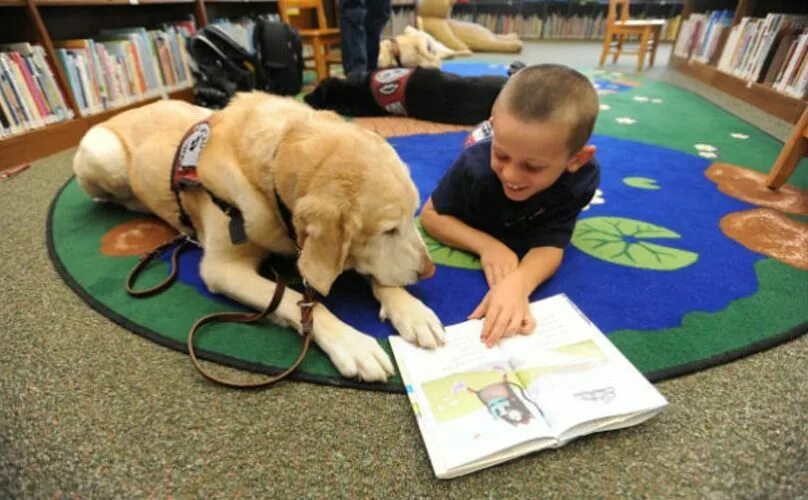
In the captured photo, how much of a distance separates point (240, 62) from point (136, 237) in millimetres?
2564

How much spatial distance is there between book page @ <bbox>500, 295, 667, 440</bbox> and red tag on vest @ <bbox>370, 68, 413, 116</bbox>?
2579 mm

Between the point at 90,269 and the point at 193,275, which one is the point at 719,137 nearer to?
the point at 193,275

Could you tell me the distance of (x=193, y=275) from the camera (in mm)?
1501

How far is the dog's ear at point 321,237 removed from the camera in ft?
3.28

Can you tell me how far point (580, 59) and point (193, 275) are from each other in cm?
656

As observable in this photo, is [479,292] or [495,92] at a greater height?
[495,92]

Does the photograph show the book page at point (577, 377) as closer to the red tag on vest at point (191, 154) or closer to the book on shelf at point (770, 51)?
the red tag on vest at point (191, 154)

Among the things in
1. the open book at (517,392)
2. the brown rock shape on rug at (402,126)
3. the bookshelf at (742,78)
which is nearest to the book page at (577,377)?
the open book at (517,392)

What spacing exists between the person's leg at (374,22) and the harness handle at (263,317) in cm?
355

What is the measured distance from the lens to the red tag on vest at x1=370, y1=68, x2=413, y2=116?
10.9 feet

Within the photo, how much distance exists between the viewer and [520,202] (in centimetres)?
145

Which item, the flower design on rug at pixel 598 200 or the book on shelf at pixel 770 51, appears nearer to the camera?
the flower design on rug at pixel 598 200

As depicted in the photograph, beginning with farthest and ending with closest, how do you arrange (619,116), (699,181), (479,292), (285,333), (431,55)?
(431,55)
(619,116)
(699,181)
(479,292)
(285,333)

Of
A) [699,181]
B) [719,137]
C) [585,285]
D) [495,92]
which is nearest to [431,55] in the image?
[495,92]
